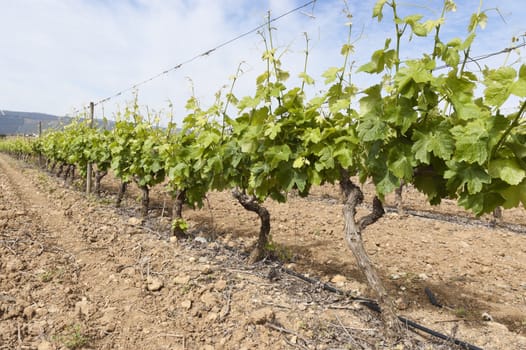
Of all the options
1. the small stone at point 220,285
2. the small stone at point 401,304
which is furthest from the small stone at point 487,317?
the small stone at point 220,285

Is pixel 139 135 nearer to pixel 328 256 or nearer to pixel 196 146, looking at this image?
pixel 196 146

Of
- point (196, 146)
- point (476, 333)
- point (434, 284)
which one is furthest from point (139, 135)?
point (476, 333)

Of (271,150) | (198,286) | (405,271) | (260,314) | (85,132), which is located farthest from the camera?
(85,132)

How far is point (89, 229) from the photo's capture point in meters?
5.73

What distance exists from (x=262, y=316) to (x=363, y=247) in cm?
98

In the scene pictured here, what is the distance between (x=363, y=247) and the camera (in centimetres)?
281

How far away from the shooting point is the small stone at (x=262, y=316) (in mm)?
2955

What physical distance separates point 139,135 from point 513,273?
6189 millimetres

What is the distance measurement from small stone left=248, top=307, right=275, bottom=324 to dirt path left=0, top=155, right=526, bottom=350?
1cm

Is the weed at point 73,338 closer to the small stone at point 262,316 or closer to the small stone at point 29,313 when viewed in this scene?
the small stone at point 29,313

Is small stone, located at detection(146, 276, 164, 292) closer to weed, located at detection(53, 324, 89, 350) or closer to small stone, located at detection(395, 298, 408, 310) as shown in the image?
weed, located at detection(53, 324, 89, 350)

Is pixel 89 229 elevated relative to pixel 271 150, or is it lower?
lower

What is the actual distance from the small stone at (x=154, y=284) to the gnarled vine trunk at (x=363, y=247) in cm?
198

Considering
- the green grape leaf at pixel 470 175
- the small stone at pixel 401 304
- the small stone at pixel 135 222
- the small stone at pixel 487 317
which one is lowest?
the small stone at pixel 487 317
